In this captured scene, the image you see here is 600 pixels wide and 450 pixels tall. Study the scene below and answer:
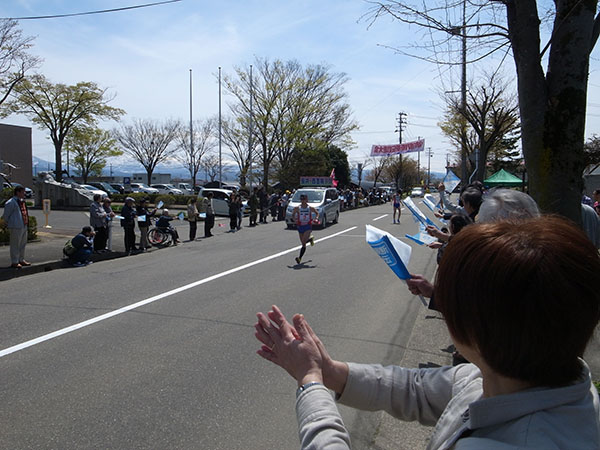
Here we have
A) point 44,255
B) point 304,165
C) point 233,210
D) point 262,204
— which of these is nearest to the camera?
point 44,255

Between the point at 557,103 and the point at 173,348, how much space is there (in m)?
4.60

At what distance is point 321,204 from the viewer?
23203 mm

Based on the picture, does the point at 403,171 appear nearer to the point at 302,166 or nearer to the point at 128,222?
the point at 302,166

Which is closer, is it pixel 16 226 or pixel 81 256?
pixel 16 226

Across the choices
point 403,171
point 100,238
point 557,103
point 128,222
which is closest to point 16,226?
point 100,238

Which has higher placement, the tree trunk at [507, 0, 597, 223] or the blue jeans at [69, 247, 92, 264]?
the tree trunk at [507, 0, 597, 223]

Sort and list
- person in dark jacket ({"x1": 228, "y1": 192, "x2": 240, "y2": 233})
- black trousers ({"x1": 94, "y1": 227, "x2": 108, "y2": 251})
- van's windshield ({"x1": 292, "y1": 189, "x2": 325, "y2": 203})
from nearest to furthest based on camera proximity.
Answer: black trousers ({"x1": 94, "y1": 227, "x2": 108, "y2": 251})
person in dark jacket ({"x1": 228, "y1": 192, "x2": 240, "y2": 233})
van's windshield ({"x1": 292, "y1": 189, "x2": 325, "y2": 203})

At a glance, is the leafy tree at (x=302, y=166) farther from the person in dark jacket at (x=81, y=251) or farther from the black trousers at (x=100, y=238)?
the person in dark jacket at (x=81, y=251)

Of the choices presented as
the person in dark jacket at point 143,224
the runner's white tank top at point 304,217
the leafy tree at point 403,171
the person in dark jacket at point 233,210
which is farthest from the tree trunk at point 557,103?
the leafy tree at point 403,171

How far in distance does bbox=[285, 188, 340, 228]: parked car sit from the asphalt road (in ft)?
35.9

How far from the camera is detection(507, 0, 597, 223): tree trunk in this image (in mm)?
3371

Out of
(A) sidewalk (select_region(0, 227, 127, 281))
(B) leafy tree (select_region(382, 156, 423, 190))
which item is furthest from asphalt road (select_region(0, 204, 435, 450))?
(B) leafy tree (select_region(382, 156, 423, 190))

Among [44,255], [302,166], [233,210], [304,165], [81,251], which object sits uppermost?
[304,165]

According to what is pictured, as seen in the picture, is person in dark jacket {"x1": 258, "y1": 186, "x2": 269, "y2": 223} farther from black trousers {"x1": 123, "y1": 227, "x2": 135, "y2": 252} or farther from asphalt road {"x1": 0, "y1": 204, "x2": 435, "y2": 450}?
asphalt road {"x1": 0, "y1": 204, "x2": 435, "y2": 450}
